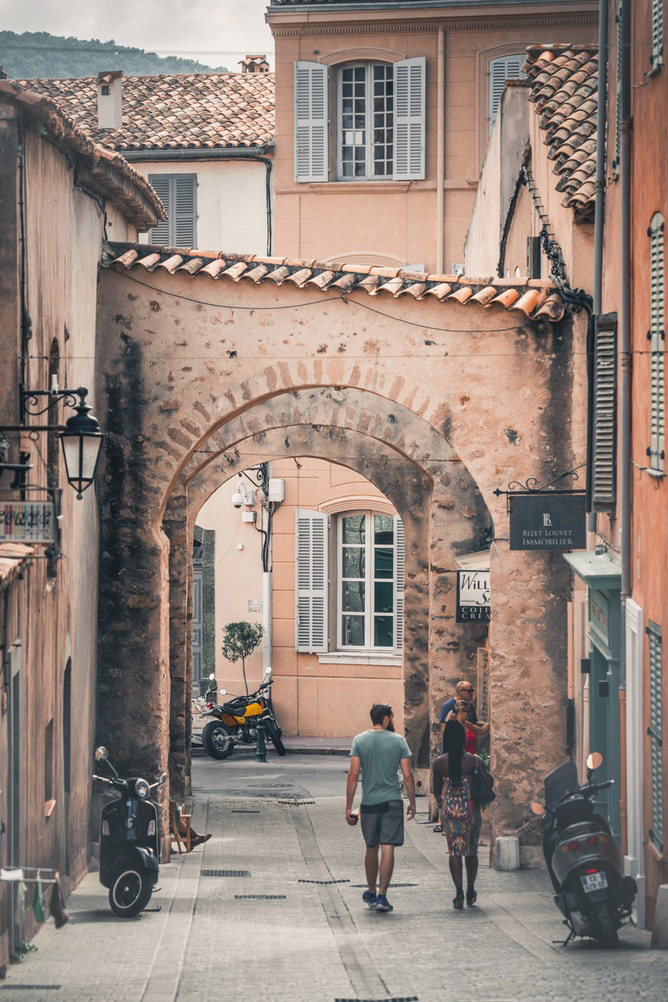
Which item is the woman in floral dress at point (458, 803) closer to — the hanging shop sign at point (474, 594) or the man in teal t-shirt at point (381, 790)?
the man in teal t-shirt at point (381, 790)

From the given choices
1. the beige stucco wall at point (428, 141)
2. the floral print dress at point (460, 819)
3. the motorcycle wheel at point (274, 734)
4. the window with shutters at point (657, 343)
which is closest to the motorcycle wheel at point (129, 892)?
the floral print dress at point (460, 819)

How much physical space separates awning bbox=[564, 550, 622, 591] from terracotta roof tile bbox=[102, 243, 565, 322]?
2543mm

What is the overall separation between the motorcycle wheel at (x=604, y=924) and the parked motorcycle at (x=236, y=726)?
49.6 ft

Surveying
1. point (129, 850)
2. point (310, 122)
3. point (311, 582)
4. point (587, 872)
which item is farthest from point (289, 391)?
point (310, 122)

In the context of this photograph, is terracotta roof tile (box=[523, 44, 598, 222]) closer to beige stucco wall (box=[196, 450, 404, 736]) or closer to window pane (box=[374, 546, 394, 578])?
beige stucco wall (box=[196, 450, 404, 736])

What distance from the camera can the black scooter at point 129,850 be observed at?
39.8 feet

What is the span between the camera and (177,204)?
28109 millimetres

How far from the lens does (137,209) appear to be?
53.9 ft

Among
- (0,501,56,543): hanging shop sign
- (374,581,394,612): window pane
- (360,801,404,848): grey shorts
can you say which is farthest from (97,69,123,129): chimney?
(0,501,56,543): hanging shop sign

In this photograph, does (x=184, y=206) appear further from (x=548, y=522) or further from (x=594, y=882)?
(x=594, y=882)

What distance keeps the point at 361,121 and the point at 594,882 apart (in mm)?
19670

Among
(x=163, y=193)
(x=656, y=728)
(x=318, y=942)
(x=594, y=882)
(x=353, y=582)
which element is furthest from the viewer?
(x=163, y=193)

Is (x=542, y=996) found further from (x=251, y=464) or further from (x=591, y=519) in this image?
(x=251, y=464)

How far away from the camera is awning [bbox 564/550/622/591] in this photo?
12.3 m
